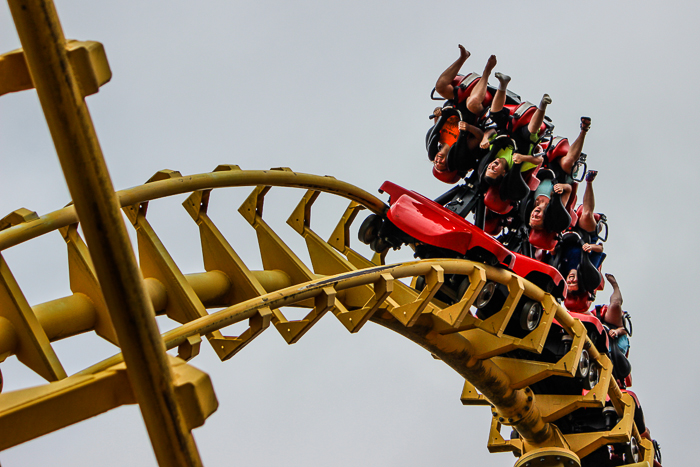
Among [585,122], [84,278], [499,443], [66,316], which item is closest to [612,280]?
[499,443]

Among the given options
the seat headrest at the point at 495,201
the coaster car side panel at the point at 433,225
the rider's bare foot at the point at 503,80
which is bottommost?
the coaster car side panel at the point at 433,225

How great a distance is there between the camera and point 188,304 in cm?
406

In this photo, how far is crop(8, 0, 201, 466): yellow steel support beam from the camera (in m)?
1.74

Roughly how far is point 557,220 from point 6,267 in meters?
4.50

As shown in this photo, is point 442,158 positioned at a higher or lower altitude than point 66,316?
higher

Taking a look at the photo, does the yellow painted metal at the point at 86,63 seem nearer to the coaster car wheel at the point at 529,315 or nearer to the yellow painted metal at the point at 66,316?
the yellow painted metal at the point at 66,316

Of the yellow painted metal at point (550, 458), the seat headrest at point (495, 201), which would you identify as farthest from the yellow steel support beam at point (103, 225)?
the yellow painted metal at point (550, 458)

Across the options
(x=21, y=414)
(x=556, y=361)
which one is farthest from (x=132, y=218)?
(x=556, y=361)

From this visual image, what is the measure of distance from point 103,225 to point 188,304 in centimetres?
223

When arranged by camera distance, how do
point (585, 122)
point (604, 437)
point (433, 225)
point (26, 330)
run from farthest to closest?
point (604, 437), point (585, 122), point (433, 225), point (26, 330)

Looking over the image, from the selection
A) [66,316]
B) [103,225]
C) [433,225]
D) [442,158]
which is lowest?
[103,225]

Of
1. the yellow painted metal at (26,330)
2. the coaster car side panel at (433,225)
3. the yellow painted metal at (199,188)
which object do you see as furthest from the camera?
the coaster car side panel at (433,225)

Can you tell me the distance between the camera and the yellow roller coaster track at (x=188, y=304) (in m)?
1.85

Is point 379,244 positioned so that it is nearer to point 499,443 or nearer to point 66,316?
point 66,316
